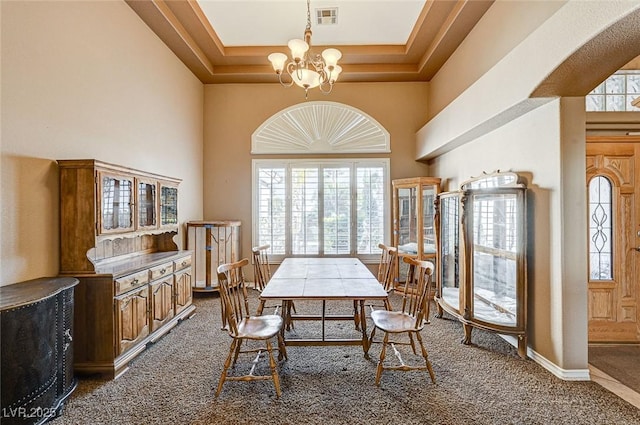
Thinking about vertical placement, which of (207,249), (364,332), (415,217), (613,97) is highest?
(613,97)

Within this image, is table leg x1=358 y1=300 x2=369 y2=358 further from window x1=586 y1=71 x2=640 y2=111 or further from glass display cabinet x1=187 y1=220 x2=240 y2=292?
window x1=586 y1=71 x2=640 y2=111

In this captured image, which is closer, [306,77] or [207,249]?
[306,77]

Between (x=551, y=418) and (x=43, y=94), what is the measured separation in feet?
14.8

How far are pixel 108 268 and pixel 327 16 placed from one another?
3983 millimetres

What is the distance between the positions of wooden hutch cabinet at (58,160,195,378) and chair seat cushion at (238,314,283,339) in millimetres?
→ 1053

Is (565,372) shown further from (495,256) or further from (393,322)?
(393,322)

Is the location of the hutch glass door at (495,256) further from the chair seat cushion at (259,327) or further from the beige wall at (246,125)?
the beige wall at (246,125)

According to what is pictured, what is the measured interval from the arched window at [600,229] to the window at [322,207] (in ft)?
9.59

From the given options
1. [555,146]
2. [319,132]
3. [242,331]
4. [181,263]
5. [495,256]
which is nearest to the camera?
[242,331]

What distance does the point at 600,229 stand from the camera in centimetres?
319

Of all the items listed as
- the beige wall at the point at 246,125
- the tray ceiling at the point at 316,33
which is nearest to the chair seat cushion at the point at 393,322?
the beige wall at the point at 246,125

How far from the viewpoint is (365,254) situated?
5633 millimetres

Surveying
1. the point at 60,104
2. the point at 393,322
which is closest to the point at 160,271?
the point at 60,104

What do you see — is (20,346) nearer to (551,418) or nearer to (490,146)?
(551,418)
